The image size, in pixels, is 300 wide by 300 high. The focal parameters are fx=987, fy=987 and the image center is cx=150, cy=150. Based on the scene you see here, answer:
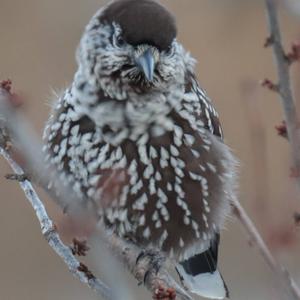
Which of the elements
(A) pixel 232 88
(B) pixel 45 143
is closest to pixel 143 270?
(B) pixel 45 143

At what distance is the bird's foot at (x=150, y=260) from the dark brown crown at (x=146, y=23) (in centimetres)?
76

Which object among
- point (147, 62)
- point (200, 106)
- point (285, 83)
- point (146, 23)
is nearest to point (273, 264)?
point (285, 83)

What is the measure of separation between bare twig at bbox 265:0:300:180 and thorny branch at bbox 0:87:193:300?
640mm

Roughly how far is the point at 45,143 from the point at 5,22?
358 centimetres

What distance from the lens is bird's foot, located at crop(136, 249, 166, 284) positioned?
3449 millimetres

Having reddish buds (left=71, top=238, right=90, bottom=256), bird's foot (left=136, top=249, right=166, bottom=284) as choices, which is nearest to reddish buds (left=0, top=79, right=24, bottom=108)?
reddish buds (left=71, top=238, right=90, bottom=256)

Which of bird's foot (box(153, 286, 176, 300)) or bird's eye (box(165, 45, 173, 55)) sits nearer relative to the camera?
bird's foot (box(153, 286, 176, 300))

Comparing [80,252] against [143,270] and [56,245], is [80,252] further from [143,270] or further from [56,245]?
[143,270]

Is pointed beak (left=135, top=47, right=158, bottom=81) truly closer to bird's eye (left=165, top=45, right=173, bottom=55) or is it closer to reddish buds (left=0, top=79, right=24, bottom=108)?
bird's eye (left=165, top=45, right=173, bottom=55)

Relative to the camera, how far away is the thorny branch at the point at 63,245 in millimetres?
2617

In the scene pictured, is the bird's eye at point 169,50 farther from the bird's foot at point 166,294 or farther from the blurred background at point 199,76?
the blurred background at point 199,76

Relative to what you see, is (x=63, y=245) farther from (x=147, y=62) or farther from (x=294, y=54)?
(x=294, y=54)

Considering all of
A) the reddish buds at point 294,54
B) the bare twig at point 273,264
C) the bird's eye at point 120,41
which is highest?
the reddish buds at point 294,54

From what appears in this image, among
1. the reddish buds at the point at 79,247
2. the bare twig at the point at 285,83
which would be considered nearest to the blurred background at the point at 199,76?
the reddish buds at the point at 79,247
